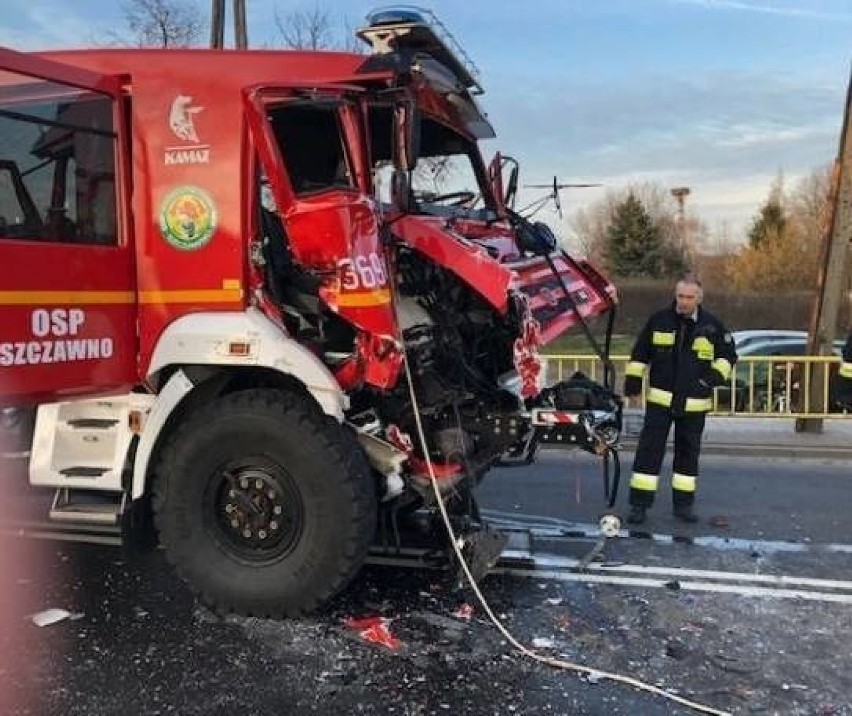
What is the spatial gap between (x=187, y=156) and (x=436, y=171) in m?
1.43

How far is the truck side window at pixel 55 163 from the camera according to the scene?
425 centimetres

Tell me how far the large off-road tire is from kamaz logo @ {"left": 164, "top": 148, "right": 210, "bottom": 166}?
3.57 ft

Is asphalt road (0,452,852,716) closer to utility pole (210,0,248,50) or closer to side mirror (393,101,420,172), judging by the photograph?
side mirror (393,101,420,172)

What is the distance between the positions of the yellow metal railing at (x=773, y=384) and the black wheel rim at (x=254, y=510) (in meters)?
6.44

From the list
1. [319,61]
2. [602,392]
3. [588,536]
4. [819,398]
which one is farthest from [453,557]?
[819,398]

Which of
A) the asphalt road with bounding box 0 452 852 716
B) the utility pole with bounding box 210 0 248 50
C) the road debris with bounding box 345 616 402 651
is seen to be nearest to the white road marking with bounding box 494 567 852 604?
the asphalt road with bounding box 0 452 852 716

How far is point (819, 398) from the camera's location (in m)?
11.3

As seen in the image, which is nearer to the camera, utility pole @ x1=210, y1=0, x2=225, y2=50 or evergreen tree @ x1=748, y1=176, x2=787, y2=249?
utility pole @ x1=210, y1=0, x2=225, y2=50

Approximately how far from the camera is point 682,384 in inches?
260

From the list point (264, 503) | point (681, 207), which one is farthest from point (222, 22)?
point (681, 207)

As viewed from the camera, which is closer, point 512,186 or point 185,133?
point 185,133

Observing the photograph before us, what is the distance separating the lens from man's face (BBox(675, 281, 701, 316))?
21.5 ft

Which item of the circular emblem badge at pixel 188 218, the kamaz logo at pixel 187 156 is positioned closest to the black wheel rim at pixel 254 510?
the circular emblem badge at pixel 188 218

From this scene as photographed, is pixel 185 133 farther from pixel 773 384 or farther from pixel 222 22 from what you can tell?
pixel 222 22
